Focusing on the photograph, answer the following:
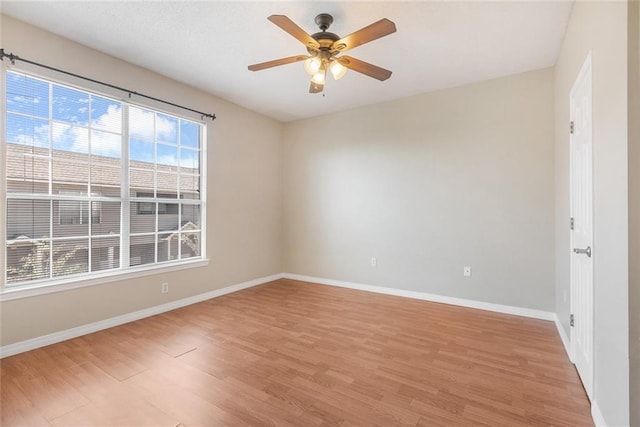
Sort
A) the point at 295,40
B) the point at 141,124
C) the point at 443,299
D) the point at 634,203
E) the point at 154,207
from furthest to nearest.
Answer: the point at 443,299 → the point at 154,207 → the point at 141,124 → the point at 295,40 → the point at 634,203

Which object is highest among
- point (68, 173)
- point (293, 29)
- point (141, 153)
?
point (293, 29)

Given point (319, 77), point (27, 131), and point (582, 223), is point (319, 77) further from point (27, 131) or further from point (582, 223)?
point (27, 131)

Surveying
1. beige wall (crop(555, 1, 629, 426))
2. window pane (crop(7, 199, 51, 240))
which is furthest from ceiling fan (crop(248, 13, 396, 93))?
window pane (crop(7, 199, 51, 240))

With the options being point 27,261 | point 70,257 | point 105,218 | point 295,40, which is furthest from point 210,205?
point 295,40

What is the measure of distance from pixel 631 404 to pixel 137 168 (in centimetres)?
417

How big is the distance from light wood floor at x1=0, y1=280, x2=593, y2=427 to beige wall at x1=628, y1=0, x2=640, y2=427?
0.68 metres

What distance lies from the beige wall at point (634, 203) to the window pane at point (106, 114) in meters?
3.96

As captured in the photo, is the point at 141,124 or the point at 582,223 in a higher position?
the point at 141,124

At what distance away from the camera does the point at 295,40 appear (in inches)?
104

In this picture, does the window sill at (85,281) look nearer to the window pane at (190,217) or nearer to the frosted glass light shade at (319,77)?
the window pane at (190,217)

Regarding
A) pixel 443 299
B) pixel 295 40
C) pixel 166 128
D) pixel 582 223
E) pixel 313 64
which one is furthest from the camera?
pixel 443 299

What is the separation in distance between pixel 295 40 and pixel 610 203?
103 inches

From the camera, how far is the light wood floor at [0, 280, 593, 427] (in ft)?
5.42

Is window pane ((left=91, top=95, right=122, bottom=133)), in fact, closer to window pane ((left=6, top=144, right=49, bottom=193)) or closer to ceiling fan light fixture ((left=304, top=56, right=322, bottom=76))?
window pane ((left=6, top=144, right=49, bottom=193))
